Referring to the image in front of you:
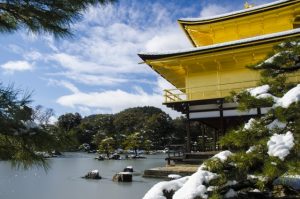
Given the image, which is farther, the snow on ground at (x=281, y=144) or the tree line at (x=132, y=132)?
the tree line at (x=132, y=132)

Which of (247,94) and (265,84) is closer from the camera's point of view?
(247,94)

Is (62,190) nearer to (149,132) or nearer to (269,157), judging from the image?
(269,157)

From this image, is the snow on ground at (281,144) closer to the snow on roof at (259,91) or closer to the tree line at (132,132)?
the snow on roof at (259,91)

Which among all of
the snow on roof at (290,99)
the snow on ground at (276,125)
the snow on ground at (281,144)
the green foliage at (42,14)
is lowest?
the snow on ground at (281,144)

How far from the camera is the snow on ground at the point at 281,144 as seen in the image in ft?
12.4

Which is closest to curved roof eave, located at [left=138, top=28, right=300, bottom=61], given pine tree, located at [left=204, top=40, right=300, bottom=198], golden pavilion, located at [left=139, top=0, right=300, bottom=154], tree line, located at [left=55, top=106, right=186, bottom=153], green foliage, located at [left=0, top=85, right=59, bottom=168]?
golden pavilion, located at [left=139, top=0, right=300, bottom=154]

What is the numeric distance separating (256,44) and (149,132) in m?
50.9

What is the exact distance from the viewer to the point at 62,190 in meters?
13.8

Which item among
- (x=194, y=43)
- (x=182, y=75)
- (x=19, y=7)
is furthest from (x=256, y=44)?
(x=19, y=7)

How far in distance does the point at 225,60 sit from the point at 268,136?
41.2 ft

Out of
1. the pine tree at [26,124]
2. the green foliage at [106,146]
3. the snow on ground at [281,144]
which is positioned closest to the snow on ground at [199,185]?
the snow on ground at [281,144]

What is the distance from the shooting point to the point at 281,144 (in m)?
3.90

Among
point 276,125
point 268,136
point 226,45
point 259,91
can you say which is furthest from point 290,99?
point 226,45

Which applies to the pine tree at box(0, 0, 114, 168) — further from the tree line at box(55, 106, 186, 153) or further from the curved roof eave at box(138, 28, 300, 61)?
the tree line at box(55, 106, 186, 153)
